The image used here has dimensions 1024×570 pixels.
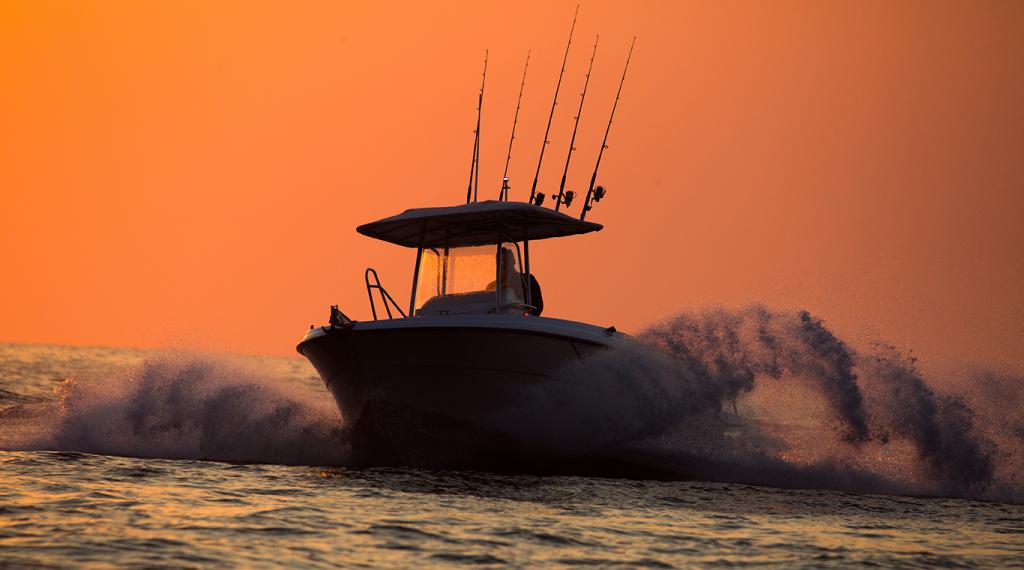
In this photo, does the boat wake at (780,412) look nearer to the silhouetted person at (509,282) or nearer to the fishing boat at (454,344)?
the fishing boat at (454,344)

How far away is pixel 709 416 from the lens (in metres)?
16.2

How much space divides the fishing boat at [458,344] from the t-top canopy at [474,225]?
0.02 meters

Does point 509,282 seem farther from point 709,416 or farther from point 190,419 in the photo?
point 190,419

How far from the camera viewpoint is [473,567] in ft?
27.3

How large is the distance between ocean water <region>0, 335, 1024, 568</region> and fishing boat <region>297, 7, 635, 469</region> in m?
0.50

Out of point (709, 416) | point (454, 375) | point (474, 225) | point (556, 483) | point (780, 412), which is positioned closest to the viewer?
point (556, 483)

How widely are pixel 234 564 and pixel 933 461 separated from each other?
10.8 metres

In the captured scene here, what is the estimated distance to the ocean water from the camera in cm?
899

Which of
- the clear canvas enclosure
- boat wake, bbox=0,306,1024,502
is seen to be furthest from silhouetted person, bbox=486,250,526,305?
boat wake, bbox=0,306,1024,502

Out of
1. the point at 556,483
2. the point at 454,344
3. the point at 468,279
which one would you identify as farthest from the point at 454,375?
the point at 468,279

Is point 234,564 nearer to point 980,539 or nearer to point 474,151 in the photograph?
point 980,539

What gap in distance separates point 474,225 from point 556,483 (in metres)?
3.90

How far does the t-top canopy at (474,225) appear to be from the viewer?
1527cm

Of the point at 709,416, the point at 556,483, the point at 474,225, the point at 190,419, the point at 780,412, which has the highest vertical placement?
the point at 474,225
